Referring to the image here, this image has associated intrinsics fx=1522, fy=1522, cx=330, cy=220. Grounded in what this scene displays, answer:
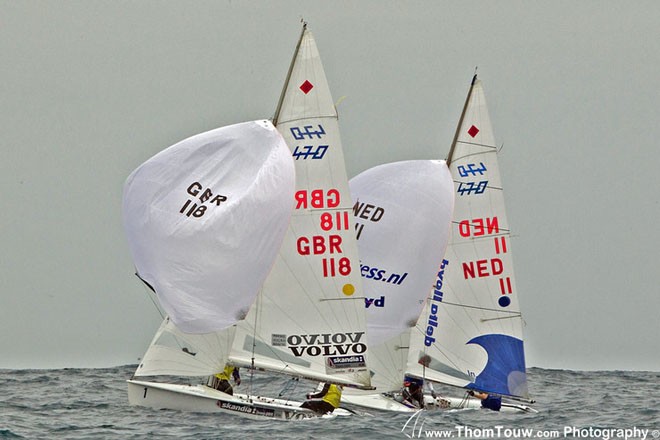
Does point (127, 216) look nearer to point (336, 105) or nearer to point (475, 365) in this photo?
point (336, 105)

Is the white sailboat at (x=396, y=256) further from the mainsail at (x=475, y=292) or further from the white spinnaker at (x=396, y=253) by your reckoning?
the mainsail at (x=475, y=292)

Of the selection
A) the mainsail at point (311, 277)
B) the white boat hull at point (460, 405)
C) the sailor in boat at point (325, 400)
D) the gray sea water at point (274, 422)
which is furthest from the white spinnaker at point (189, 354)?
the white boat hull at point (460, 405)

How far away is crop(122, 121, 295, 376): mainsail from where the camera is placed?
28422 mm

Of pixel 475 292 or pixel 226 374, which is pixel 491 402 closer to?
pixel 475 292

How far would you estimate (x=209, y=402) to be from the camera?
94.0ft

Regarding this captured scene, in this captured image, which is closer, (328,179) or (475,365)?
(328,179)

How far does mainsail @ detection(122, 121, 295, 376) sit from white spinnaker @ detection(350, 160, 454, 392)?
4.41m

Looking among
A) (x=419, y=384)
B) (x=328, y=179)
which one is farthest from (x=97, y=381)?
(x=328, y=179)

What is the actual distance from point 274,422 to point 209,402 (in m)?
1.50

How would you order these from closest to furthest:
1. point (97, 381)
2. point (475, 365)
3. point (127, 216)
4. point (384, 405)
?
point (127, 216)
point (384, 405)
point (475, 365)
point (97, 381)

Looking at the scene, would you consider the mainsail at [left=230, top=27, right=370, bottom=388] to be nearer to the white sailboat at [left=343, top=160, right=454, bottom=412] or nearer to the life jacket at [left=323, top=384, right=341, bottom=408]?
the life jacket at [left=323, top=384, right=341, bottom=408]

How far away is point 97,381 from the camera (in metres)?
39.8

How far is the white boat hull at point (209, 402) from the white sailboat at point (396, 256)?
4.39 metres

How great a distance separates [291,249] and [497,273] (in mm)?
6289
